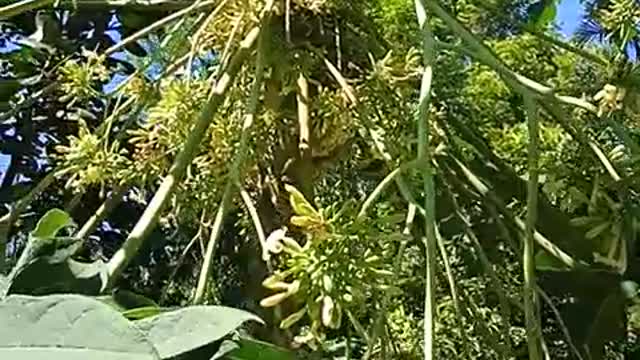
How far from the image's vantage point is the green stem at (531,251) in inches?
21.8

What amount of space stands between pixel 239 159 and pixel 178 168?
35mm

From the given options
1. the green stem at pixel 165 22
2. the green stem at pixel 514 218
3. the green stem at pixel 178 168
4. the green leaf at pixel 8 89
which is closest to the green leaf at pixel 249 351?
the green stem at pixel 178 168

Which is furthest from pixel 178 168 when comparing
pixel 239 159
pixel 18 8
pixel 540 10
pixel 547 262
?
pixel 540 10

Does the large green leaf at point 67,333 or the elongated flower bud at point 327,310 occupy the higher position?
the elongated flower bud at point 327,310

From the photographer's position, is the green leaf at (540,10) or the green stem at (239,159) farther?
the green leaf at (540,10)

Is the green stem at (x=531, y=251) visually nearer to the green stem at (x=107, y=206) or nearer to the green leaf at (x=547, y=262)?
the green leaf at (x=547, y=262)

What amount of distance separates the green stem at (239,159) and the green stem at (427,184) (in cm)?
10

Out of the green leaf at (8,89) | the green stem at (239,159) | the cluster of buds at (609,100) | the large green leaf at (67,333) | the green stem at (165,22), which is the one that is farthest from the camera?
the green leaf at (8,89)

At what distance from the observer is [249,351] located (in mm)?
443

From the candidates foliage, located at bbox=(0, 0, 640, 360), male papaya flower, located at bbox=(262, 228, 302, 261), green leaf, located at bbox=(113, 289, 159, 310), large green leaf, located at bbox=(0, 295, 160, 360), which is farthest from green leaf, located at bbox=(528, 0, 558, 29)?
large green leaf, located at bbox=(0, 295, 160, 360)

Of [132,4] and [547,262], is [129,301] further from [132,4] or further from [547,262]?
[132,4]

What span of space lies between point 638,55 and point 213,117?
37cm

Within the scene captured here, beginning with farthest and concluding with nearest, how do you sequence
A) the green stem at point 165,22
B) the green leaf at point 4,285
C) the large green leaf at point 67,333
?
the green stem at point 165,22, the green leaf at point 4,285, the large green leaf at point 67,333

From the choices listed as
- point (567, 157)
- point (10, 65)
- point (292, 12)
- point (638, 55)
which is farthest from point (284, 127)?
point (10, 65)
